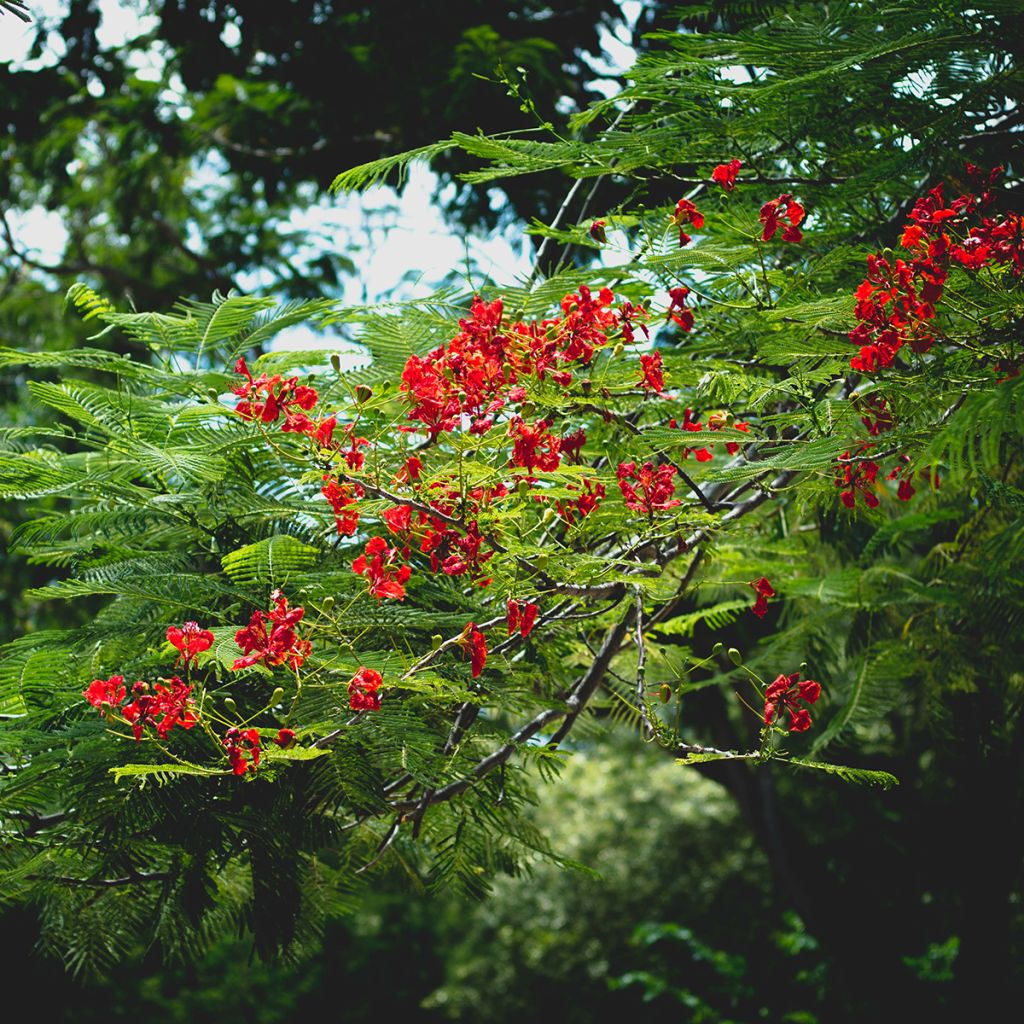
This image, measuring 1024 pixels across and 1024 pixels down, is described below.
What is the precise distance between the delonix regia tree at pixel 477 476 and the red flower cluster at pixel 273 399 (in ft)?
0.04

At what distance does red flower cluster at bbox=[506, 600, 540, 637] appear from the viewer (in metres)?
2.30

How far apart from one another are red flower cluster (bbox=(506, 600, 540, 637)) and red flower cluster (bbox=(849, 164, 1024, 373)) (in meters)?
0.80

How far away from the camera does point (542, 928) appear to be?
1052 cm

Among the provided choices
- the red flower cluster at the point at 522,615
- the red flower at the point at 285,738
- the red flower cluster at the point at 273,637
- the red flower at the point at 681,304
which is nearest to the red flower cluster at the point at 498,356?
the red flower at the point at 681,304

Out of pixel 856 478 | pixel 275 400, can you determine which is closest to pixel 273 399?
pixel 275 400

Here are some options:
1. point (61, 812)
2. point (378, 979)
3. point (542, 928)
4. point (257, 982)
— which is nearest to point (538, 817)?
point (542, 928)

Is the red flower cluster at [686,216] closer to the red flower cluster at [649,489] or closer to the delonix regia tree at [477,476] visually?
the delonix regia tree at [477,476]

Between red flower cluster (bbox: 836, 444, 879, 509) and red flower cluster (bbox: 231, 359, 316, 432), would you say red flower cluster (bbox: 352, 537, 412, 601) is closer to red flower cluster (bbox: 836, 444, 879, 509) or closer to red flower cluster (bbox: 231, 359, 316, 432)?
red flower cluster (bbox: 231, 359, 316, 432)

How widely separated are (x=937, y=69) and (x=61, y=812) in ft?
8.00

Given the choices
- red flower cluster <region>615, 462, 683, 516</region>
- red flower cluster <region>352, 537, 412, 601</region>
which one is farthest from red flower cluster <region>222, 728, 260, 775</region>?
red flower cluster <region>615, 462, 683, 516</region>

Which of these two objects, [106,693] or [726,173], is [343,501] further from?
[726,173]

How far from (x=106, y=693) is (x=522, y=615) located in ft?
2.68

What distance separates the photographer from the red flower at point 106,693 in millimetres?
2004

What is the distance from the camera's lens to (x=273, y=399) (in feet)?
7.55
